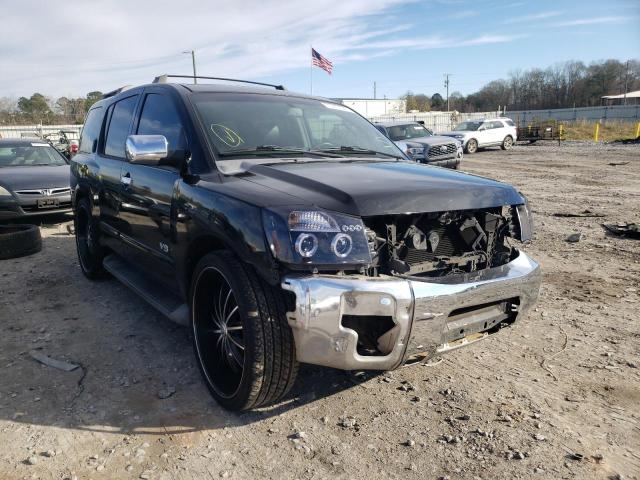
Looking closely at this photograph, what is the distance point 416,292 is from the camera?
7.93 feet

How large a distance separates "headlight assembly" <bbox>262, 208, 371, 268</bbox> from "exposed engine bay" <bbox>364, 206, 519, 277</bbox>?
0.44 ft

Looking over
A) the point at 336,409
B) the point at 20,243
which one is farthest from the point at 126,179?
the point at 20,243

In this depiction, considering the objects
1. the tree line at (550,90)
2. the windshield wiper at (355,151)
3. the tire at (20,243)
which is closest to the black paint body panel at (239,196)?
the windshield wiper at (355,151)

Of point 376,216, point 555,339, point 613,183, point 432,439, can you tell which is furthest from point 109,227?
point 613,183

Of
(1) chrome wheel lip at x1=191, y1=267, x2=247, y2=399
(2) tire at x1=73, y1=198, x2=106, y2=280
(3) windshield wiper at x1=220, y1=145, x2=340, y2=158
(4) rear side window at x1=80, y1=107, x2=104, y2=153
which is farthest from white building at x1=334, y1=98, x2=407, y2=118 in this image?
(1) chrome wheel lip at x1=191, y1=267, x2=247, y2=399

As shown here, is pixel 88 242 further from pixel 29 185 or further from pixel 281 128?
pixel 29 185

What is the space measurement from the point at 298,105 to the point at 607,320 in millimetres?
3058

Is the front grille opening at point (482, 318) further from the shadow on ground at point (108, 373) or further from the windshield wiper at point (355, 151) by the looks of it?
the windshield wiper at point (355, 151)

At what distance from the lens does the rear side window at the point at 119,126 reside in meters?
4.41

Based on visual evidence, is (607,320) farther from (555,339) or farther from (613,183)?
(613,183)

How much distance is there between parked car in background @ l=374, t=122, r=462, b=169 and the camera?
1523 cm

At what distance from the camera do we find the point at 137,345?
3879 millimetres

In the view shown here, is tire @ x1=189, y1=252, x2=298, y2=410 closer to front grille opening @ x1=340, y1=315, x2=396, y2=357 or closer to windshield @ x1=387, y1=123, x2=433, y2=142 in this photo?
front grille opening @ x1=340, y1=315, x2=396, y2=357

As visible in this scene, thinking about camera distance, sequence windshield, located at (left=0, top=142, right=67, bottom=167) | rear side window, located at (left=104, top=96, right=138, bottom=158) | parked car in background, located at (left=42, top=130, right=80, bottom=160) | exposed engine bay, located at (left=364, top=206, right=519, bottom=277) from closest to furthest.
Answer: exposed engine bay, located at (left=364, top=206, right=519, bottom=277), rear side window, located at (left=104, top=96, right=138, bottom=158), windshield, located at (left=0, top=142, right=67, bottom=167), parked car in background, located at (left=42, top=130, right=80, bottom=160)
